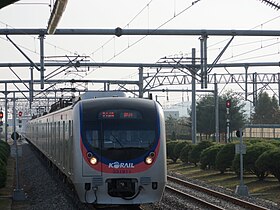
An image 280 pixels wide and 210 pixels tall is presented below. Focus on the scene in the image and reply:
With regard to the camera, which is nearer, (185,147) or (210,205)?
(210,205)

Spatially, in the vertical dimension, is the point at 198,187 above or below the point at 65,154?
below

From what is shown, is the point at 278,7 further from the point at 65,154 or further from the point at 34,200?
the point at 34,200

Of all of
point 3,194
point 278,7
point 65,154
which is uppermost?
point 278,7

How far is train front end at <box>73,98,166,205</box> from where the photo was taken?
15.3 meters

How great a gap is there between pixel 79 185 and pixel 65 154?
3520 millimetres

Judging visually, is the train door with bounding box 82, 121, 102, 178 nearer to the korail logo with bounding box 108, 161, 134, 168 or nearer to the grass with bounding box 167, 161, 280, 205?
the korail logo with bounding box 108, 161, 134, 168

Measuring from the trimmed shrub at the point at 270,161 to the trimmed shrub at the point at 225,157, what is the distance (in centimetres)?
432

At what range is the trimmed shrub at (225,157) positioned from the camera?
2895 centimetres

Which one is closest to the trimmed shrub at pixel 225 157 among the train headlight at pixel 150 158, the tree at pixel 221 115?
the train headlight at pixel 150 158

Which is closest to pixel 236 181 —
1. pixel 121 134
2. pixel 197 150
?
pixel 197 150

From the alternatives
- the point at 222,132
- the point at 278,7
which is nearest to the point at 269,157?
the point at 278,7

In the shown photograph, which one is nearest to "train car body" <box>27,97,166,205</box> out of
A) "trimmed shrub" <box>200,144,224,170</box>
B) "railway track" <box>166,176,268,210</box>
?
"railway track" <box>166,176,268,210</box>

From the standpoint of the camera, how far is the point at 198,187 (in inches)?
928

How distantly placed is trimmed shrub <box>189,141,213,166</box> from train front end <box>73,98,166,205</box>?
19073 mm
